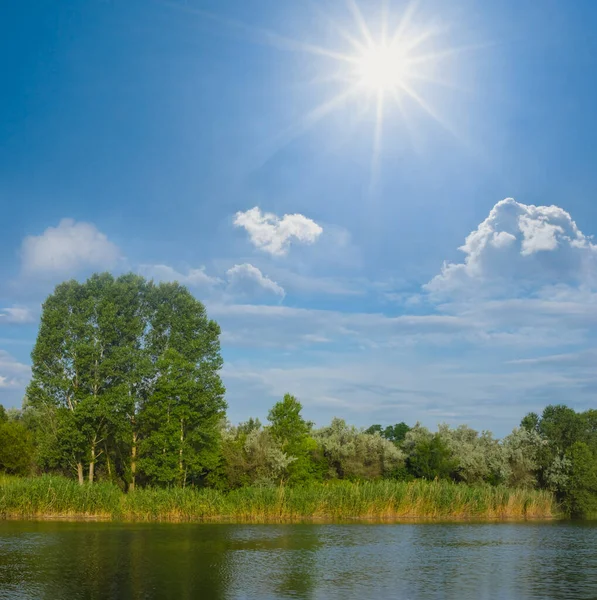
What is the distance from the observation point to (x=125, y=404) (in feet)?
206

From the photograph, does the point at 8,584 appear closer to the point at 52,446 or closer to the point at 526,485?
the point at 52,446

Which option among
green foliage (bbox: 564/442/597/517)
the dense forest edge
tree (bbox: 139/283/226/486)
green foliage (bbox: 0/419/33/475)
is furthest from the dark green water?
green foliage (bbox: 564/442/597/517)

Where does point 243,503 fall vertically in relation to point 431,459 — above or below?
below

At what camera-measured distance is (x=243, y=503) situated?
169 ft

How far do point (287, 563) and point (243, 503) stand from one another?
24593 millimetres

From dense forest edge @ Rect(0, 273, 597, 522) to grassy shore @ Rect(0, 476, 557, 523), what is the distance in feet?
0.52

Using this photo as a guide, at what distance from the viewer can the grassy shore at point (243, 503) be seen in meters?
49.3

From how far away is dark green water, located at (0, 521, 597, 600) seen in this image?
21797 millimetres

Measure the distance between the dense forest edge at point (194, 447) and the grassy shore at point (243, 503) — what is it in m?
0.16

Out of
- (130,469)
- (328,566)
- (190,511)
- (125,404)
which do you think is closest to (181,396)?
(125,404)

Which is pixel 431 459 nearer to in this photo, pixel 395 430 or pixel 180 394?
pixel 180 394

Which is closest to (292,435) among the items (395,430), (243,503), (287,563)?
(243,503)

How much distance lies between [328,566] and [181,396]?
38.5m

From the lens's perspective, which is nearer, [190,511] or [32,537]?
[32,537]
